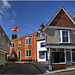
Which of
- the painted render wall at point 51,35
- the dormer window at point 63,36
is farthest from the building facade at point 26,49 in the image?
the dormer window at point 63,36

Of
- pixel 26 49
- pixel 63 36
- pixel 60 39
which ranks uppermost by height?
pixel 63 36

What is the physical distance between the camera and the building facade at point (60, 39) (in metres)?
17.2

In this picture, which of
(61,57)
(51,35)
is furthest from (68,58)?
(51,35)

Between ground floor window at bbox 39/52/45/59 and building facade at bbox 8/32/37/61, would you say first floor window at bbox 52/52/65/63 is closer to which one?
ground floor window at bbox 39/52/45/59

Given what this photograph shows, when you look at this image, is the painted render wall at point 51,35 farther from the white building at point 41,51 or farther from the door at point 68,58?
the white building at point 41,51

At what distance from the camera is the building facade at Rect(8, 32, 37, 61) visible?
2943cm

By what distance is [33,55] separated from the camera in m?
29.3

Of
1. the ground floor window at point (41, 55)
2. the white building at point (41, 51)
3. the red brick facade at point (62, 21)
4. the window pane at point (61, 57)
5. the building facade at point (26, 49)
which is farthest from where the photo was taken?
the building facade at point (26, 49)

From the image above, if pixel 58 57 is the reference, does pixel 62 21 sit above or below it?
above

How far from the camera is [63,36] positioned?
1777 cm

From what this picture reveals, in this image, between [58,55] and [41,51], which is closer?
[58,55]

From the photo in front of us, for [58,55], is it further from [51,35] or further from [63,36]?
[51,35]

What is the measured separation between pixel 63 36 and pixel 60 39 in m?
0.64

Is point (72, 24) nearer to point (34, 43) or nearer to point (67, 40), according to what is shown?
point (67, 40)
